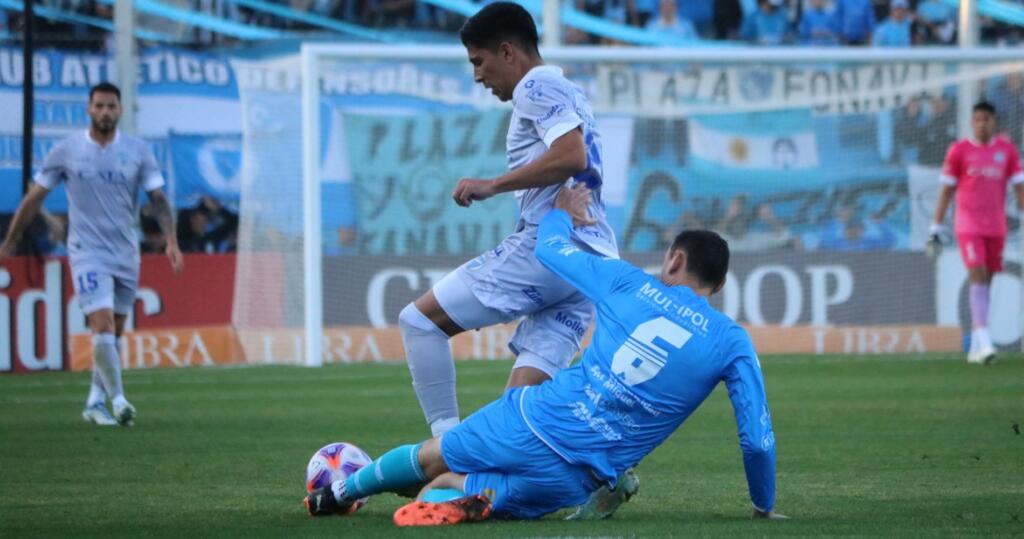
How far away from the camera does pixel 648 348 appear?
6.10m

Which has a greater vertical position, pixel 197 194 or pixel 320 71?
pixel 320 71

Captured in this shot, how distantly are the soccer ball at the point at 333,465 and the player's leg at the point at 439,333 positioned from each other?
345 millimetres

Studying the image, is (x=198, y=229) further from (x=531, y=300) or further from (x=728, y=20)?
(x=531, y=300)

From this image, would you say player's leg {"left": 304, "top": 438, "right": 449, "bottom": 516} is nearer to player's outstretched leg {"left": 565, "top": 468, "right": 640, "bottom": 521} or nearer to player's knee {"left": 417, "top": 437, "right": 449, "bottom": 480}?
player's knee {"left": 417, "top": 437, "right": 449, "bottom": 480}

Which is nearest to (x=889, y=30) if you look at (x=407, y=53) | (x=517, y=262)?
(x=407, y=53)

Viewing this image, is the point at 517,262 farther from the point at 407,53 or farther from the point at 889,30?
the point at 889,30

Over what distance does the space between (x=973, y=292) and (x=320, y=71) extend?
7221 millimetres

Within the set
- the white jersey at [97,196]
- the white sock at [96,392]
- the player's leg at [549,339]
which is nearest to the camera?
the player's leg at [549,339]

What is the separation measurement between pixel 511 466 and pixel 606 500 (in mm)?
475

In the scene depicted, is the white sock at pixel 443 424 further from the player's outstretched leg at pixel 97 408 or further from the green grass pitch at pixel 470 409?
the player's outstretched leg at pixel 97 408

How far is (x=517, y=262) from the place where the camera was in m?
6.93

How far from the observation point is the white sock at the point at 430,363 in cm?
710

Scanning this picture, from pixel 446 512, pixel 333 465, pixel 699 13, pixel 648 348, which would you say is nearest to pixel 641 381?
pixel 648 348

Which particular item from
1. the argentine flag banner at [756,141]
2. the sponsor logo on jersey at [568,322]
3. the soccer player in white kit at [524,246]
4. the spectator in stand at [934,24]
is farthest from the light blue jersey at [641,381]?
the spectator in stand at [934,24]
